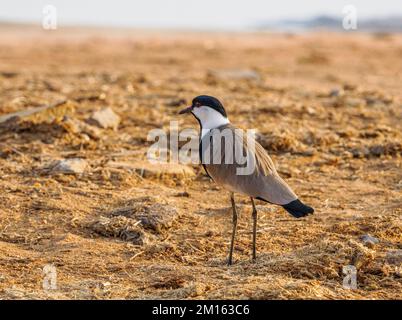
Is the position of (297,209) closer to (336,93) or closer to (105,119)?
(105,119)

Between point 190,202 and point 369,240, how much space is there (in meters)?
1.82

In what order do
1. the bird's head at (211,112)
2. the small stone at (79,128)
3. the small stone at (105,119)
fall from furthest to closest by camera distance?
1. the small stone at (105,119)
2. the small stone at (79,128)
3. the bird's head at (211,112)

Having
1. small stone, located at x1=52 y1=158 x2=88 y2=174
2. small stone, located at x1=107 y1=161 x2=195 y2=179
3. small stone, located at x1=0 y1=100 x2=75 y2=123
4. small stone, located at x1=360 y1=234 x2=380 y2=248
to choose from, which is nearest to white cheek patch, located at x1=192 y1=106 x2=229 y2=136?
small stone, located at x1=360 y1=234 x2=380 y2=248

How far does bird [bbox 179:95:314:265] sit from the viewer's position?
17.6 ft

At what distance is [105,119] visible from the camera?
9.66 meters

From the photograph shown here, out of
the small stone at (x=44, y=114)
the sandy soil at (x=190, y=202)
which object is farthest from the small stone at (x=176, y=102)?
the small stone at (x=44, y=114)

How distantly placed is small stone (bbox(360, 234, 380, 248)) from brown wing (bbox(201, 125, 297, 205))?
0.85m

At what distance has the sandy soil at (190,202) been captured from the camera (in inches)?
203

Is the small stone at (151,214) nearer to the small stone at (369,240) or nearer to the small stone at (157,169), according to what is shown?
the small stone at (157,169)

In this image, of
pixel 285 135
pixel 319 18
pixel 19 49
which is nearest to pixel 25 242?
pixel 285 135

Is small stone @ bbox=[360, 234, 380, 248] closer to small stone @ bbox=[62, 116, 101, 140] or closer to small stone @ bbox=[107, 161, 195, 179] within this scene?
small stone @ bbox=[107, 161, 195, 179]

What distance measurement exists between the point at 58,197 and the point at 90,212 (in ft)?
1.52

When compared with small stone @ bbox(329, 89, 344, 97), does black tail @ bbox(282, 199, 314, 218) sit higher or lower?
higher
